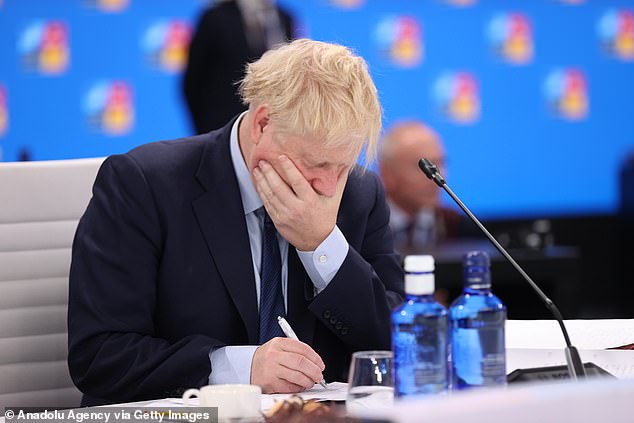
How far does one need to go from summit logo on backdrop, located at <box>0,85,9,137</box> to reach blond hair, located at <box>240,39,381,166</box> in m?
3.11

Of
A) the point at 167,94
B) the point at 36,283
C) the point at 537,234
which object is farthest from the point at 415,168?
the point at 36,283

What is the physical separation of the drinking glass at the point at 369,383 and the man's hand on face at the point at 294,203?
1.76 ft

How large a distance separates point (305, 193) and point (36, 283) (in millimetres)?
656

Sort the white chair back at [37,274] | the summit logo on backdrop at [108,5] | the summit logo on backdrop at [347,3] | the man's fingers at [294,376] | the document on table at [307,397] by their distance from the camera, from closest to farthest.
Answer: the document on table at [307,397], the man's fingers at [294,376], the white chair back at [37,274], the summit logo on backdrop at [108,5], the summit logo on backdrop at [347,3]

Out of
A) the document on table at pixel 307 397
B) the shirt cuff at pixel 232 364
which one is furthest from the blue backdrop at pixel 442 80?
the document on table at pixel 307 397

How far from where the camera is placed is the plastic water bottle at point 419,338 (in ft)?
4.82

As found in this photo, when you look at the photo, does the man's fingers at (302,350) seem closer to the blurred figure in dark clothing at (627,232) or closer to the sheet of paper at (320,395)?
the sheet of paper at (320,395)

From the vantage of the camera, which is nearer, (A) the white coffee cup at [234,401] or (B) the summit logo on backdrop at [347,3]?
(A) the white coffee cup at [234,401]

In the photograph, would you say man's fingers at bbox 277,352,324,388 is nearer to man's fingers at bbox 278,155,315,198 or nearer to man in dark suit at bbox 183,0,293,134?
man's fingers at bbox 278,155,315,198

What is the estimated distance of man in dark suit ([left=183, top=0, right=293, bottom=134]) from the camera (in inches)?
183

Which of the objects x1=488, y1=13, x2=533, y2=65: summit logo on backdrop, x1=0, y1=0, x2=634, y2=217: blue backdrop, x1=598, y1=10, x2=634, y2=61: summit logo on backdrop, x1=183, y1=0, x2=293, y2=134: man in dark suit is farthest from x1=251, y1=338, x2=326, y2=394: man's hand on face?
x1=598, y1=10, x2=634, y2=61: summit logo on backdrop

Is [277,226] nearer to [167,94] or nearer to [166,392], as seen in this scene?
[166,392]

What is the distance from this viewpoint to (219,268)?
2092 millimetres

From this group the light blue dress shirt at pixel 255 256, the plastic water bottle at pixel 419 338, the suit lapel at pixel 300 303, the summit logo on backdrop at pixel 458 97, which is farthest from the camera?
the summit logo on backdrop at pixel 458 97
